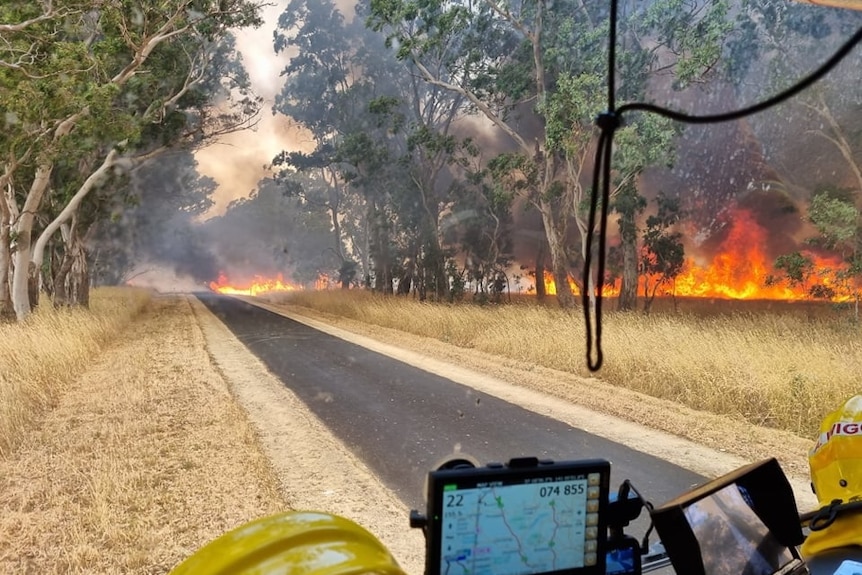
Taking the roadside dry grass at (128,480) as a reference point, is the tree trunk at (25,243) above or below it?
above

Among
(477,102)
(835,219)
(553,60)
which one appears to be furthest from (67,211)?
(835,219)

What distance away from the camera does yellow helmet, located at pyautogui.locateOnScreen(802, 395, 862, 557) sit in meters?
1.93

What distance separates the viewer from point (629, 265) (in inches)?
867

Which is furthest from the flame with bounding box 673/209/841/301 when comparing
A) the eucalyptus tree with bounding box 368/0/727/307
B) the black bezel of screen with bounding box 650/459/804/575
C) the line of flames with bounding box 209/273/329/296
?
the line of flames with bounding box 209/273/329/296

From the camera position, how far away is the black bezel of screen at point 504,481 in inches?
41.6

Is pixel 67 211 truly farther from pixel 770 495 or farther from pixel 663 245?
pixel 663 245

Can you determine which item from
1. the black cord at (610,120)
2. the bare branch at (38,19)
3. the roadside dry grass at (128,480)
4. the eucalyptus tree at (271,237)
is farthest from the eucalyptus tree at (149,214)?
the black cord at (610,120)

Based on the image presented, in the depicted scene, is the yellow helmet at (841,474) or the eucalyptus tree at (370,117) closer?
the yellow helmet at (841,474)

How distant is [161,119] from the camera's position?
17.3m

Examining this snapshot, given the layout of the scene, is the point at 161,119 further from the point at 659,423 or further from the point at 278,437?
the point at 659,423

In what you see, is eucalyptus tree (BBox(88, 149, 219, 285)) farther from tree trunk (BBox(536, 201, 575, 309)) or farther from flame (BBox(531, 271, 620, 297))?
flame (BBox(531, 271, 620, 297))

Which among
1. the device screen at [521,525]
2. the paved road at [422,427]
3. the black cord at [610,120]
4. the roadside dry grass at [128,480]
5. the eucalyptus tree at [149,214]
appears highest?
the eucalyptus tree at [149,214]

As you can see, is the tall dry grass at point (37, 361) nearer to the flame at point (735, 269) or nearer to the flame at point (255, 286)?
the flame at point (735, 269)

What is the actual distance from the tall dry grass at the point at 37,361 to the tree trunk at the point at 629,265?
53.8ft
